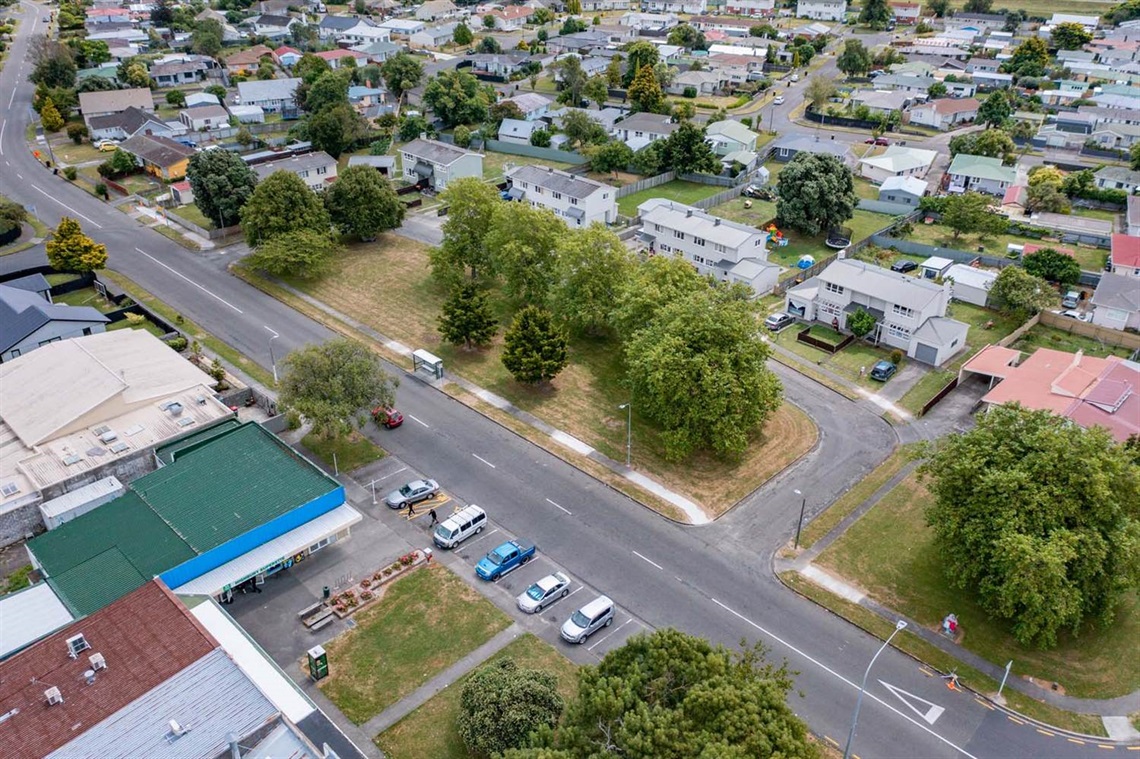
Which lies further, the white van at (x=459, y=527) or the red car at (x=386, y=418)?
the red car at (x=386, y=418)

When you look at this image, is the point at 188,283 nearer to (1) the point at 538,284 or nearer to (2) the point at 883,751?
(1) the point at 538,284

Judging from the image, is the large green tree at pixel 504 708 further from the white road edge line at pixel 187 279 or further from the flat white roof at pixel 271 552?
the white road edge line at pixel 187 279

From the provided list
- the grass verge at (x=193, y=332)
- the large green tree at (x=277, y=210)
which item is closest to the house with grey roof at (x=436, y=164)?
the large green tree at (x=277, y=210)

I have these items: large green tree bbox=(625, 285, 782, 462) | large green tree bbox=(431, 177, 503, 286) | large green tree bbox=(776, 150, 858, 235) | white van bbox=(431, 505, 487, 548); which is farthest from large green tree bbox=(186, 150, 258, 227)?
large green tree bbox=(776, 150, 858, 235)

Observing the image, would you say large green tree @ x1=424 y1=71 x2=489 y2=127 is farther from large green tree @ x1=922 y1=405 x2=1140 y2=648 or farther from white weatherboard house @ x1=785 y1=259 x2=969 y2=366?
large green tree @ x1=922 y1=405 x2=1140 y2=648

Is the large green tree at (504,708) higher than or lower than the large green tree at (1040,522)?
lower
